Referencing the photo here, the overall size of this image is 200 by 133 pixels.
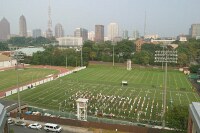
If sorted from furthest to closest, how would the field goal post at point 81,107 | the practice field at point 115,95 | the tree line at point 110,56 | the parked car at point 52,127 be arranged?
the tree line at point 110,56 < the practice field at point 115,95 < the field goal post at point 81,107 < the parked car at point 52,127

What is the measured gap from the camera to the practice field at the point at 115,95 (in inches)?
1109

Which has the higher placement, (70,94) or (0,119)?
(0,119)

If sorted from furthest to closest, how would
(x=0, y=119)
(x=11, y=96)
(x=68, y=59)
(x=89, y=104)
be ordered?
1. (x=68, y=59)
2. (x=11, y=96)
3. (x=89, y=104)
4. (x=0, y=119)

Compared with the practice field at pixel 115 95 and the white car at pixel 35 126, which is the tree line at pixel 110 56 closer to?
the practice field at pixel 115 95

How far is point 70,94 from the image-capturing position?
115 feet

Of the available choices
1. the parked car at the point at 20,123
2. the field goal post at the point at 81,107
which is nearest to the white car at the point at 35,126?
the parked car at the point at 20,123

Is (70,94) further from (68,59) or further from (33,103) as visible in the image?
(68,59)

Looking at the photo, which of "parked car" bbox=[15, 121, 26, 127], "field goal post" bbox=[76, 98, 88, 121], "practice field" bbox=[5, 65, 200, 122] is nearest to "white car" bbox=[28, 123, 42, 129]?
"parked car" bbox=[15, 121, 26, 127]

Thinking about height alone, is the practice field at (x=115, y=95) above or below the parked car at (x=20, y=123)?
above

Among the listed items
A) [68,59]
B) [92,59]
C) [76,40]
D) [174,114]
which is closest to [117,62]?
[92,59]

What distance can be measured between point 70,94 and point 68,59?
32972 mm

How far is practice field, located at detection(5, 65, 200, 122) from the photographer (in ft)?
92.5

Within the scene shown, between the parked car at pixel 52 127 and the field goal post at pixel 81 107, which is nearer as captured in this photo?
the parked car at pixel 52 127

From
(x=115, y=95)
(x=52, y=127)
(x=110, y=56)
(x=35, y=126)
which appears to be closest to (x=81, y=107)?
(x=52, y=127)
